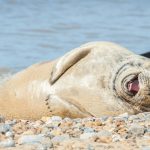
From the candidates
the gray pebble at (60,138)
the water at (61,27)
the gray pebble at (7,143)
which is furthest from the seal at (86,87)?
the water at (61,27)

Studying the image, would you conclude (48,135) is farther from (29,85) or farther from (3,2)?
(3,2)

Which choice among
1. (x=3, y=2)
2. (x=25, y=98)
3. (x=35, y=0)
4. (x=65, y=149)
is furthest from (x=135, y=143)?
(x=35, y=0)

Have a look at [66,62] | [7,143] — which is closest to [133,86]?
[66,62]

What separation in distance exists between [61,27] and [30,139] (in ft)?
30.5

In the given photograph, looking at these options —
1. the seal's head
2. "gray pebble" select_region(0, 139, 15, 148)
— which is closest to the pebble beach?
"gray pebble" select_region(0, 139, 15, 148)

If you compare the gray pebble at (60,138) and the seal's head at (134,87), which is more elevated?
the seal's head at (134,87)

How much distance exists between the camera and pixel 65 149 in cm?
539

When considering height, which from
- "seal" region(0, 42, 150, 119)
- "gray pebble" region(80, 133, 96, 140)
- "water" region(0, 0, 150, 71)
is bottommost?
"gray pebble" region(80, 133, 96, 140)

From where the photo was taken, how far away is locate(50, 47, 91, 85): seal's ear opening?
7.17 m

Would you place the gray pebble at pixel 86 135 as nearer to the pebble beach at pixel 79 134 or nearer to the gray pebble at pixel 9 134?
the pebble beach at pixel 79 134

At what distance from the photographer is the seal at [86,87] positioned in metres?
7.00

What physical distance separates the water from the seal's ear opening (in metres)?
3.50

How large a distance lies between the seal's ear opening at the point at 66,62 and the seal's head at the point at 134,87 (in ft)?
1.25

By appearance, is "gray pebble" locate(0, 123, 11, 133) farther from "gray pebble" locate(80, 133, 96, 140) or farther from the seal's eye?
the seal's eye
